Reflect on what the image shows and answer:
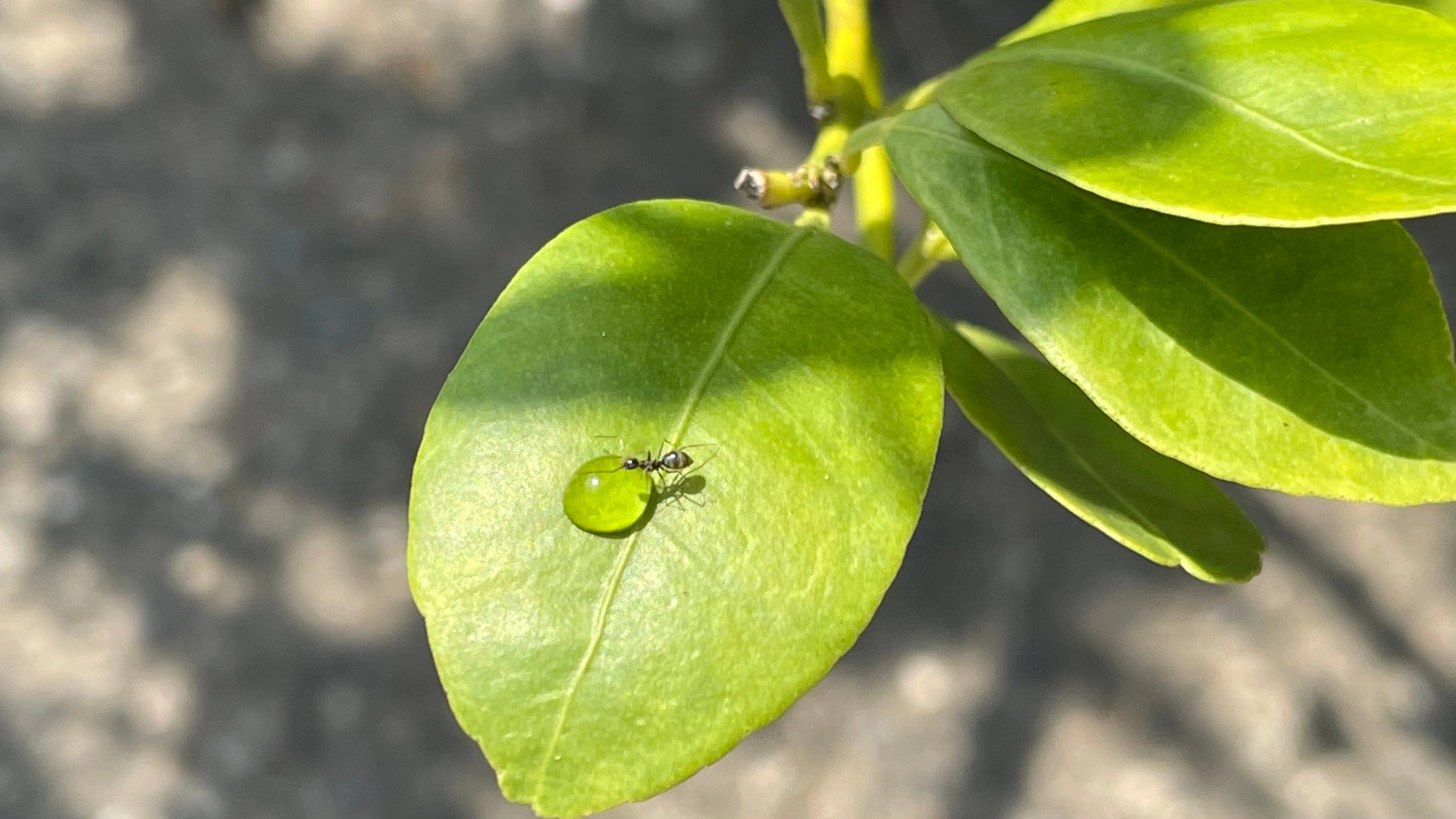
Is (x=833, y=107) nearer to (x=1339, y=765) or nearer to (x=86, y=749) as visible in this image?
(x=1339, y=765)

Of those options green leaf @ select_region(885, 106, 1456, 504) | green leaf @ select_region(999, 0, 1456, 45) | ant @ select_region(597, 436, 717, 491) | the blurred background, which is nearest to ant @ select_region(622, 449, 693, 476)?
ant @ select_region(597, 436, 717, 491)

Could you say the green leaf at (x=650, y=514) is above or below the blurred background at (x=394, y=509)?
above

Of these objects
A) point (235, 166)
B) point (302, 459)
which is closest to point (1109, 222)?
point (302, 459)

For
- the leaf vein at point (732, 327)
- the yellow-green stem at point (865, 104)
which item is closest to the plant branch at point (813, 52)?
the yellow-green stem at point (865, 104)

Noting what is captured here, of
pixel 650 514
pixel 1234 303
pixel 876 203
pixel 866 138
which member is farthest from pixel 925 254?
pixel 650 514

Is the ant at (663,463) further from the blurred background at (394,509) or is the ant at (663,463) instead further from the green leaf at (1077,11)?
the blurred background at (394,509)

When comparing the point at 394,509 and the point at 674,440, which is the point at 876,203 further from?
the point at 394,509
